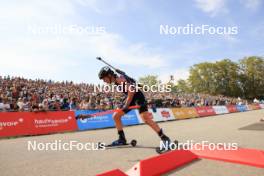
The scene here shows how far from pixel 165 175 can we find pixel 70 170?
1673 millimetres

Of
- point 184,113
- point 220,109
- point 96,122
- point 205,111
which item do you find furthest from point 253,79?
point 96,122

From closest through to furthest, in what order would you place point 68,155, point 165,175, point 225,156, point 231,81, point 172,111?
point 165,175 → point 225,156 → point 68,155 → point 172,111 → point 231,81

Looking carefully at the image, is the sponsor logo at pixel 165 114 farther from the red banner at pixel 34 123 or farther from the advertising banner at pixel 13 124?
the advertising banner at pixel 13 124

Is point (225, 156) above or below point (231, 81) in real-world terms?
below

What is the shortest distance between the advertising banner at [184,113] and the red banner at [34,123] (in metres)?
12.0

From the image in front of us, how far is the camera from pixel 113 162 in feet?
18.1

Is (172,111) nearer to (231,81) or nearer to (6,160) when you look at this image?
(6,160)

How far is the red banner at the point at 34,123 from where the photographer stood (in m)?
12.0

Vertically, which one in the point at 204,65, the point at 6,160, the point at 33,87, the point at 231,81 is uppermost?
the point at 204,65

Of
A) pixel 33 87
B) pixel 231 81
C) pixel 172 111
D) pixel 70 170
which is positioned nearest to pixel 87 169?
pixel 70 170

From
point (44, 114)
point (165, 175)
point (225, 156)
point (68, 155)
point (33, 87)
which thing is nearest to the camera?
point (165, 175)

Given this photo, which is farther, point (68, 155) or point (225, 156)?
point (68, 155)

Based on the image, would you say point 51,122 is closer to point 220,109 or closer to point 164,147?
point 164,147

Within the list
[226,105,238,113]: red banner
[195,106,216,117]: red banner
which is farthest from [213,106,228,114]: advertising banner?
[226,105,238,113]: red banner
